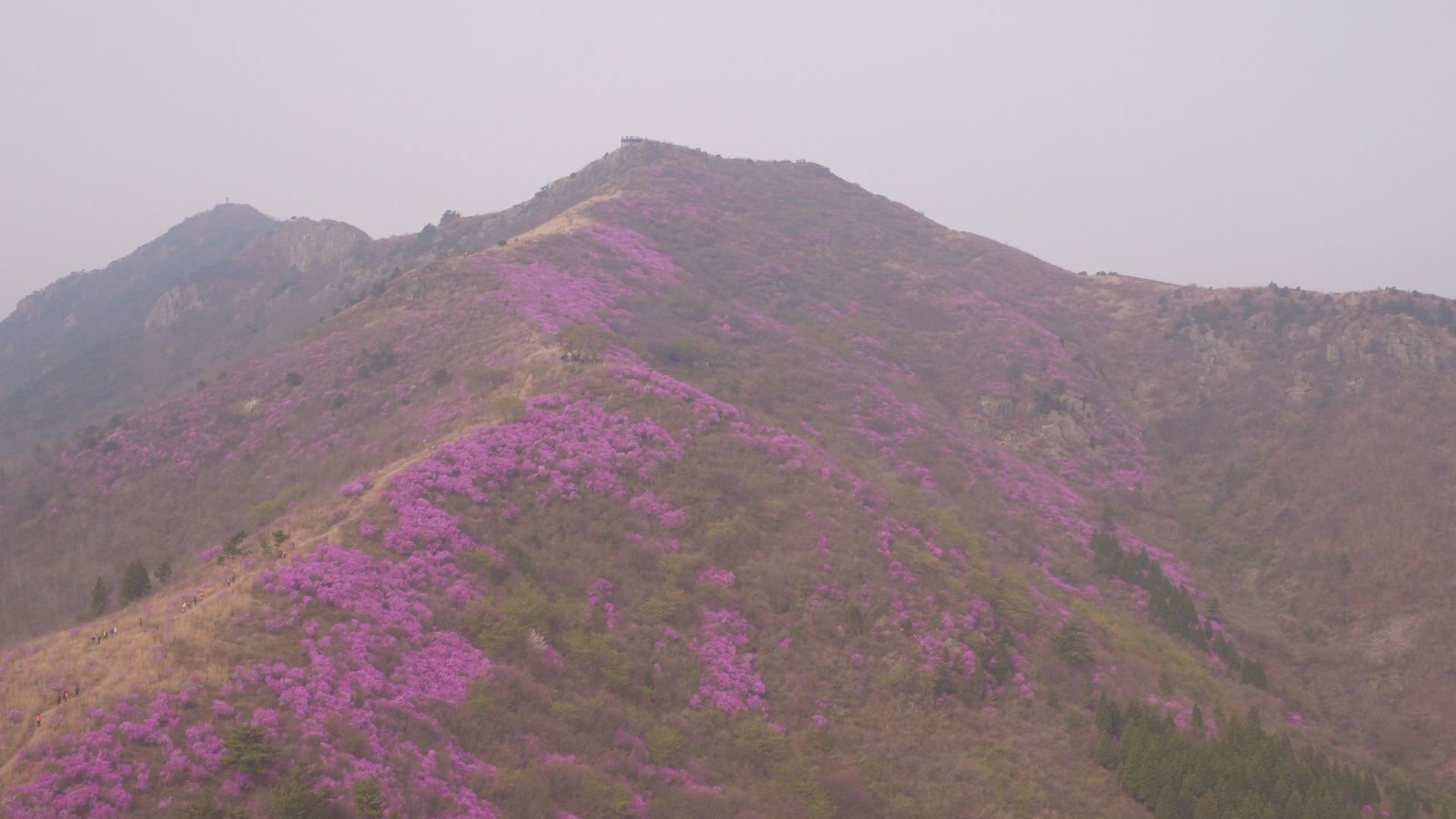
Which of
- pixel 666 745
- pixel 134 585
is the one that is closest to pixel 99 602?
pixel 134 585

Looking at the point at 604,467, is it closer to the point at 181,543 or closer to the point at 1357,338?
the point at 181,543

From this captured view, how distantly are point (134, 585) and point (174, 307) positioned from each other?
8631cm

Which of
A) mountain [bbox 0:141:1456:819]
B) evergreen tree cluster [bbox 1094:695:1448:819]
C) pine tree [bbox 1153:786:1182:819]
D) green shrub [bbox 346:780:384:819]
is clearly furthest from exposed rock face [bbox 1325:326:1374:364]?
green shrub [bbox 346:780:384:819]

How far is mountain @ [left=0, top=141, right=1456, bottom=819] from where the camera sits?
56.6 feet

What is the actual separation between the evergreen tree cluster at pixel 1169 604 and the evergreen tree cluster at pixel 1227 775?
715 cm

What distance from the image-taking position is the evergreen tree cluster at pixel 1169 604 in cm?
3103

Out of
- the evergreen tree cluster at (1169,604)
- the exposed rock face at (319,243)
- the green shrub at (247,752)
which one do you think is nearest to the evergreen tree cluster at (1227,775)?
the evergreen tree cluster at (1169,604)

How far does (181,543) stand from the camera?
35.0 m

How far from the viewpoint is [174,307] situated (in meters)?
92.8

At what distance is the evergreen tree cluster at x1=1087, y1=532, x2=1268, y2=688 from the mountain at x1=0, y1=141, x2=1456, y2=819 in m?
0.26

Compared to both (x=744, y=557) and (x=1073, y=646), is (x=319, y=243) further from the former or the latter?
(x=1073, y=646)

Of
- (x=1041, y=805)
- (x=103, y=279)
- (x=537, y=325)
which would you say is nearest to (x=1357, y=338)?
(x=1041, y=805)

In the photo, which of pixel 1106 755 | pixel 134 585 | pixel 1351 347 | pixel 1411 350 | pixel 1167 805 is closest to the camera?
pixel 1167 805

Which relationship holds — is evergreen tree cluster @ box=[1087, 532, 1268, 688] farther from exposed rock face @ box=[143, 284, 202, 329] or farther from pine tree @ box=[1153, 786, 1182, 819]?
exposed rock face @ box=[143, 284, 202, 329]
